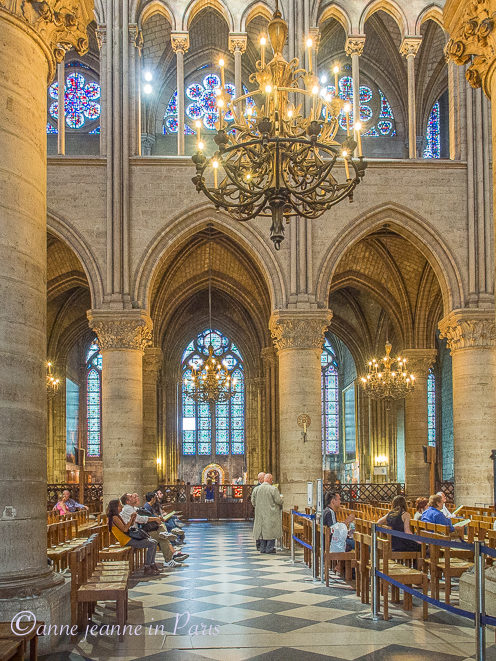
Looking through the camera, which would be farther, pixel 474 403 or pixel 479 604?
pixel 474 403

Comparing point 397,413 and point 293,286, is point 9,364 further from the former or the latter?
point 397,413

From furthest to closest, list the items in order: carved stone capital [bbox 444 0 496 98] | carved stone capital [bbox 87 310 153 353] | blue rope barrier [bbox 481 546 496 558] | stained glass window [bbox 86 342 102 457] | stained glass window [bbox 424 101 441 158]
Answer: stained glass window [bbox 86 342 102 457], stained glass window [bbox 424 101 441 158], carved stone capital [bbox 87 310 153 353], carved stone capital [bbox 444 0 496 98], blue rope barrier [bbox 481 546 496 558]

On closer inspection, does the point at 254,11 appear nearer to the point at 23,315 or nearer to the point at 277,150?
the point at 277,150

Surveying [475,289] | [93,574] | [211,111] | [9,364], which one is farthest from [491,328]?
[9,364]

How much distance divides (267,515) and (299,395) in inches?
184

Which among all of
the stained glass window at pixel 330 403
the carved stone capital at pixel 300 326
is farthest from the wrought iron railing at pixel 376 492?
the stained glass window at pixel 330 403

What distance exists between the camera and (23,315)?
629cm

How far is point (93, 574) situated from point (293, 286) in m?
11.7

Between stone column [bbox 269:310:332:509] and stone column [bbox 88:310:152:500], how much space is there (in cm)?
323

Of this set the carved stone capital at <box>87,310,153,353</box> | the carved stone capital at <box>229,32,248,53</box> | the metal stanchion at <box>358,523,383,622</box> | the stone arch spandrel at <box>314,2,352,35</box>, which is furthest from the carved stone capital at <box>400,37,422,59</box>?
Result: the metal stanchion at <box>358,523,383,622</box>

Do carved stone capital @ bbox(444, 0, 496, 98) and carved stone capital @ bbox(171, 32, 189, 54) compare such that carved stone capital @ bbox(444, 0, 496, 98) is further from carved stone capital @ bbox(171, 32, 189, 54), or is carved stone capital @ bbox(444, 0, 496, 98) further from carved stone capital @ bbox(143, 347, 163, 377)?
carved stone capital @ bbox(143, 347, 163, 377)

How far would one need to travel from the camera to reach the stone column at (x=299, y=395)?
60.1 ft

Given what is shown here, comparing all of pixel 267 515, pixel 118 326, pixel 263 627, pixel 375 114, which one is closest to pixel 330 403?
pixel 375 114

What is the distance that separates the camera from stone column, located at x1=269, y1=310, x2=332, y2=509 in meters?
18.3
